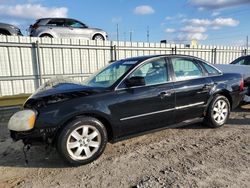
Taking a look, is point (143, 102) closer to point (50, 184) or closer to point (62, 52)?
point (50, 184)

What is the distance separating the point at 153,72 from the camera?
14.2 feet

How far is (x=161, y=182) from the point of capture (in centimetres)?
301

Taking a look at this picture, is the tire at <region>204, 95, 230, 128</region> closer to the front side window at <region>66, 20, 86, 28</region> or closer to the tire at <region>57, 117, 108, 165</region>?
the tire at <region>57, 117, 108, 165</region>

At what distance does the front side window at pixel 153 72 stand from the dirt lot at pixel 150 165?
116 cm

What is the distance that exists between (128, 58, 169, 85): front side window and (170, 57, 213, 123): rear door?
218 mm

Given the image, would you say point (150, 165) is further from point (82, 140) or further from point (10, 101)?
point (10, 101)

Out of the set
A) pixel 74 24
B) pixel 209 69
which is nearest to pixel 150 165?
pixel 209 69

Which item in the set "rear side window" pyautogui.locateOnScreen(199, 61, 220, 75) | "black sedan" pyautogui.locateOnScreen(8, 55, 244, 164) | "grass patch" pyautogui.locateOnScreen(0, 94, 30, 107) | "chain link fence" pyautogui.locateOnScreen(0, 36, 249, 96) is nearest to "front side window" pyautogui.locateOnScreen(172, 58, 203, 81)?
"black sedan" pyautogui.locateOnScreen(8, 55, 244, 164)

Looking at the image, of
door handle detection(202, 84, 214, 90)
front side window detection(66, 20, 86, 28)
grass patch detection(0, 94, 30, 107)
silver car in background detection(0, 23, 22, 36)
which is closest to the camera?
door handle detection(202, 84, 214, 90)

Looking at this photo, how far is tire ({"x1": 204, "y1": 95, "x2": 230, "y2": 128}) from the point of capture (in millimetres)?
4961

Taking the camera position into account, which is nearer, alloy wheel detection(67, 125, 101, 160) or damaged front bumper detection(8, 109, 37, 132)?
damaged front bumper detection(8, 109, 37, 132)

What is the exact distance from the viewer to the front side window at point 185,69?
4.55 metres

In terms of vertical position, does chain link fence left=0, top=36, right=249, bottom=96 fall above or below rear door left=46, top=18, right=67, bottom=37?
below

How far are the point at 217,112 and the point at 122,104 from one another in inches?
93.8
